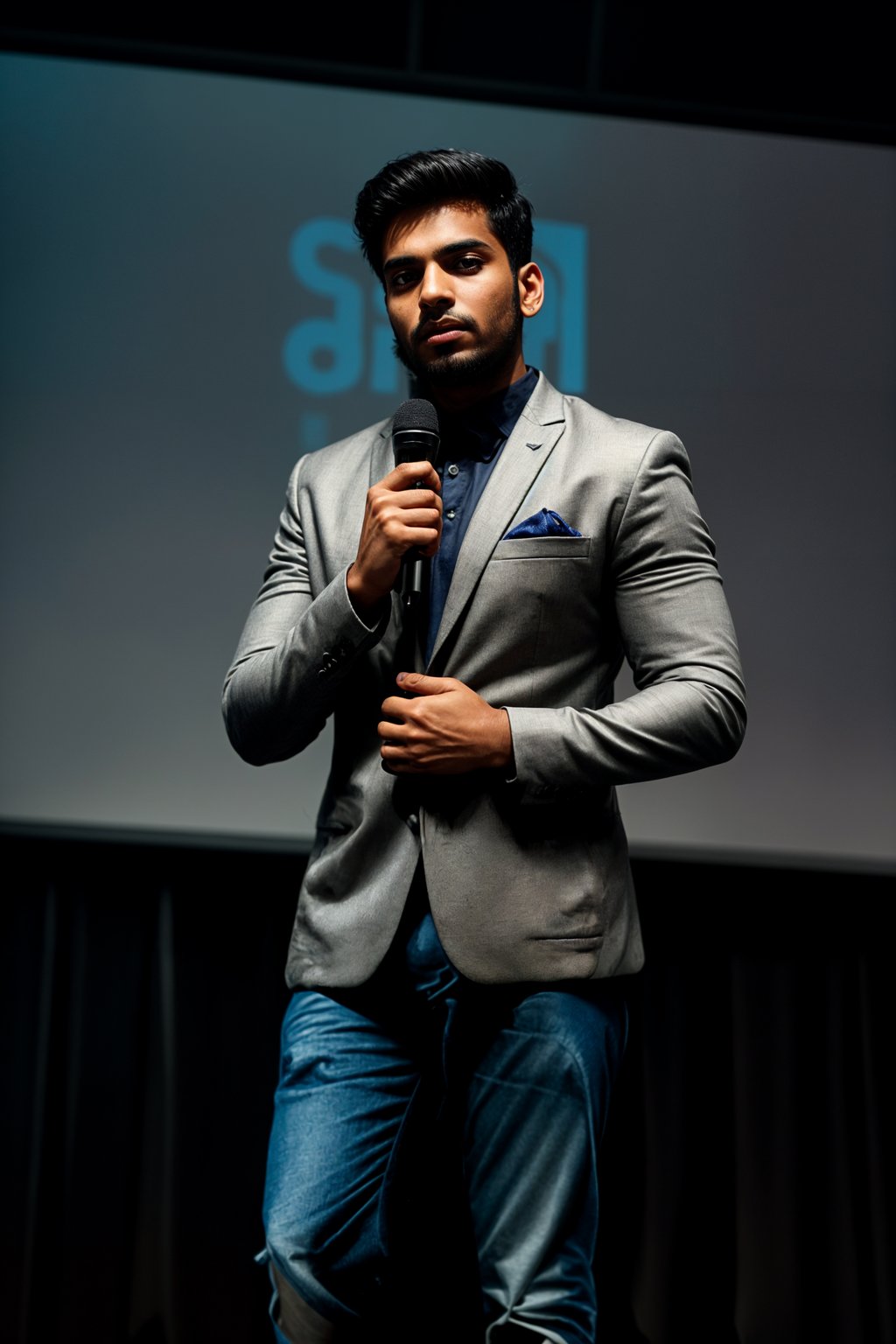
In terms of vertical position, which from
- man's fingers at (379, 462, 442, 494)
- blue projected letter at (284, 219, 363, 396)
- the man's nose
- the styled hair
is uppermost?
blue projected letter at (284, 219, 363, 396)

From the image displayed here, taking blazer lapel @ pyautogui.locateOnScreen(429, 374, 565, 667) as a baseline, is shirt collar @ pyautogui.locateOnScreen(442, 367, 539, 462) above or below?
above

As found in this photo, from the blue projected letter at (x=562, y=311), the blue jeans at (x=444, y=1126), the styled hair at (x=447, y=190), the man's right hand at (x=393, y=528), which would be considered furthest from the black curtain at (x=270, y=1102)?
the styled hair at (x=447, y=190)

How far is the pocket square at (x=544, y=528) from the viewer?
1258mm

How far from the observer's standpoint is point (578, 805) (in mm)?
1290

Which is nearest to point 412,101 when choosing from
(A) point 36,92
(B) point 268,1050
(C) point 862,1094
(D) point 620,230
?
(D) point 620,230

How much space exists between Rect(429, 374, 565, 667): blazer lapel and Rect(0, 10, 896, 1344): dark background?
1.27m

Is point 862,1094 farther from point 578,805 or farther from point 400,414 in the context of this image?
point 400,414

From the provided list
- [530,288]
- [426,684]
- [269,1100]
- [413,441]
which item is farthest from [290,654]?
[269,1100]

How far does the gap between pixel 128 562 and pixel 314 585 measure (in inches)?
50.7

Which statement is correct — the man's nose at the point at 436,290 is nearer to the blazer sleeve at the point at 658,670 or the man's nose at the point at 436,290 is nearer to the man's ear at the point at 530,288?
the man's ear at the point at 530,288

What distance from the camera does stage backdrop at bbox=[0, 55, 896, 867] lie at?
8.22ft

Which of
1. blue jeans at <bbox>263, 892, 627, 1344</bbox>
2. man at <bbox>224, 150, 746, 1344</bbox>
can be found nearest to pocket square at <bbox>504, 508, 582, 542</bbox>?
man at <bbox>224, 150, 746, 1344</bbox>

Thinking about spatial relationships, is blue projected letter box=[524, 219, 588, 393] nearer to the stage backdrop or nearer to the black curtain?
the stage backdrop

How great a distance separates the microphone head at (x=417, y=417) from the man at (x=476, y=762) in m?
0.08
